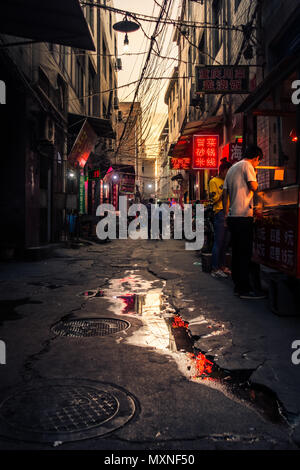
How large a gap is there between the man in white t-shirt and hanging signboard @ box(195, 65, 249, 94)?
16.7 ft

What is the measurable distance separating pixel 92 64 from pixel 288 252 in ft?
71.7

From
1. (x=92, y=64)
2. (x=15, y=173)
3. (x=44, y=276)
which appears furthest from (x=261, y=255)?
(x=92, y=64)

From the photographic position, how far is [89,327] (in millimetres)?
4293

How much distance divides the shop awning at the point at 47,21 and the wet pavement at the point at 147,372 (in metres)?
5.42

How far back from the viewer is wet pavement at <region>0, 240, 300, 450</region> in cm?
210

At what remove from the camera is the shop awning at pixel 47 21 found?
7.54m

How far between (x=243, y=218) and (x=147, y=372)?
3338mm

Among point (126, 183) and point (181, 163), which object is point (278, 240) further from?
point (126, 183)

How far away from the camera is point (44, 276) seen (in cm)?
805

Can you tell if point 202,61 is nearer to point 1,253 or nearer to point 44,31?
point 44,31

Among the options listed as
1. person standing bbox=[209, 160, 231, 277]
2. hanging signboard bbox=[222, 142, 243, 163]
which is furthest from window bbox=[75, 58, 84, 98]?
person standing bbox=[209, 160, 231, 277]

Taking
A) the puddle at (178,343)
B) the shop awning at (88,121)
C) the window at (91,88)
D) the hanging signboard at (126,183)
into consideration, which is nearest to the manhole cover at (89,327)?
the puddle at (178,343)

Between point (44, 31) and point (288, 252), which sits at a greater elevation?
point (44, 31)

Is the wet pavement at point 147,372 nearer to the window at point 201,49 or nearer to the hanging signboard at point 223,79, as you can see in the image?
the hanging signboard at point 223,79
